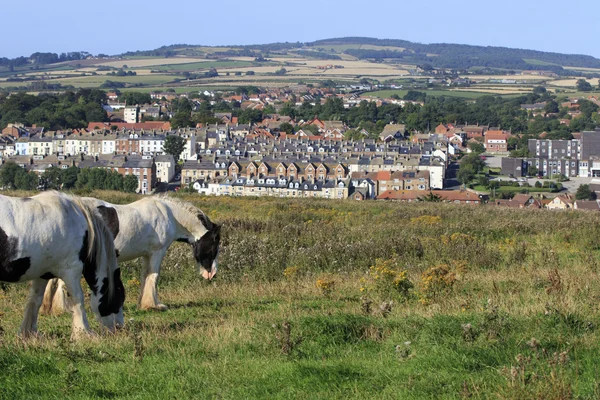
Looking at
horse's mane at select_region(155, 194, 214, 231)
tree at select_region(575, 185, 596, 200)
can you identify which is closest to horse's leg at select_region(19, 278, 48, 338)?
horse's mane at select_region(155, 194, 214, 231)

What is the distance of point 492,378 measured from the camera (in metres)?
5.34

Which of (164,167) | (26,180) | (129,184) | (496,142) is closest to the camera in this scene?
(26,180)

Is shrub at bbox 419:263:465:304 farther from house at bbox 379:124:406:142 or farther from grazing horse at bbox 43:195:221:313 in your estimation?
house at bbox 379:124:406:142

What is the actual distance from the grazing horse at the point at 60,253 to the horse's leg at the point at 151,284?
143 cm

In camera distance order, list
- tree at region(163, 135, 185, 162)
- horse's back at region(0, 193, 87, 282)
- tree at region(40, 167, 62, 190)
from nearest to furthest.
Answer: horse's back at region(0, 193, 87, 282)
tree at region(40, 167, 62, 190)
tree at region(163, 135, 185, 162)

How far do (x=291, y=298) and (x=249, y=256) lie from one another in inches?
113

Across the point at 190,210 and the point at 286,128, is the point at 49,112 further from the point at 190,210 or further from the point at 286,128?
the point at 190,210

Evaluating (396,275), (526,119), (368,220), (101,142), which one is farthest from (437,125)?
(396,275)

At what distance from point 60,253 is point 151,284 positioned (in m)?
2.19

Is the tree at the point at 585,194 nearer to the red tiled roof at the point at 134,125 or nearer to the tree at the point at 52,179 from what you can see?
the tree at the point at 52,179

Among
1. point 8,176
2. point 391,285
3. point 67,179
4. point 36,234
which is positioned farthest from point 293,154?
point 36,234

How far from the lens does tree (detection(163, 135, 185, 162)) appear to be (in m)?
93.9

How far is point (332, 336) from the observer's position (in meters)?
6.57

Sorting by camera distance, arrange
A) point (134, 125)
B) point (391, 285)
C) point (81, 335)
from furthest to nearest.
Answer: point (134, 125) < point (391, 285) < point (81, 335)
